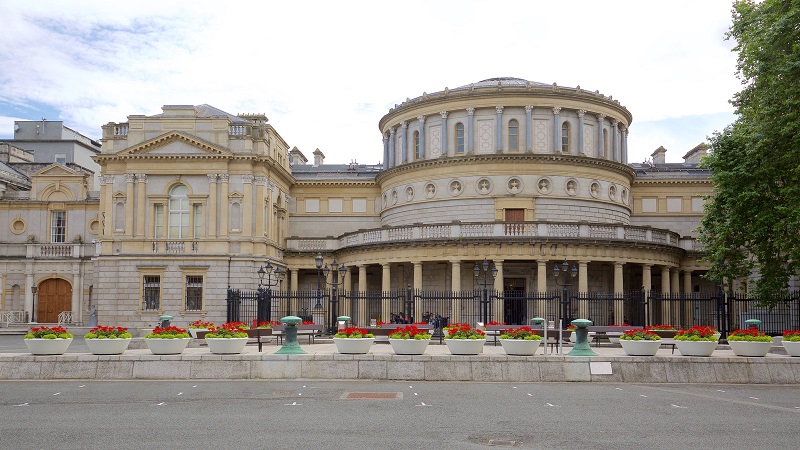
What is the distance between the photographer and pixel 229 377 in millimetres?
23016

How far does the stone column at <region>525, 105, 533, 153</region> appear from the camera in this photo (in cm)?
5500

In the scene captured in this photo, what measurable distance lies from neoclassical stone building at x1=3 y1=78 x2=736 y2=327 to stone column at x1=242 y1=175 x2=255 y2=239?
121 mm

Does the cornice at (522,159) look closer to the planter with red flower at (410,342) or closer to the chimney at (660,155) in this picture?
the chimney at (660,155)

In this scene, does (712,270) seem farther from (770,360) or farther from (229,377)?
(229,377)

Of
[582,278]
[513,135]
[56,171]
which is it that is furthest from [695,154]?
→ [56,171]

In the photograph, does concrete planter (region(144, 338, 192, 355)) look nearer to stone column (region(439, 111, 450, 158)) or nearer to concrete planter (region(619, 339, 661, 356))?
concrete planter (region(619, 339, 661, 356))

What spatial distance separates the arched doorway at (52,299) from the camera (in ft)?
195

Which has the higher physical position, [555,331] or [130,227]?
[130,227]

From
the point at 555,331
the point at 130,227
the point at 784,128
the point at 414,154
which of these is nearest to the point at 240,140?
the point at 130,227

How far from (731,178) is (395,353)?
16.8 metres

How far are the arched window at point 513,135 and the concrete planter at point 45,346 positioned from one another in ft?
122

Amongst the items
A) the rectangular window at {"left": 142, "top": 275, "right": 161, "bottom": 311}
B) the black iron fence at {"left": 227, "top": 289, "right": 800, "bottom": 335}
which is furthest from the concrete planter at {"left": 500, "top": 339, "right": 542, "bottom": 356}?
the rectangular window at {"left": 142, "top": 275, "right": 161, "bottom": 311}

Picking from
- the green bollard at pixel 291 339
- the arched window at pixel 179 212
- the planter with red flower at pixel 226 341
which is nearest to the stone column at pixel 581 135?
the arched window at pixel 179 212

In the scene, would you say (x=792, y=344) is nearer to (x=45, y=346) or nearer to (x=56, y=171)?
(x=45, y=346)
